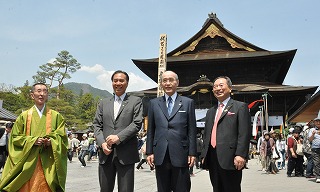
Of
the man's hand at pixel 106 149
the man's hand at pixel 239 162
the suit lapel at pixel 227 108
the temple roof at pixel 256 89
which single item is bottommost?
the man's hand at pixel 239 162

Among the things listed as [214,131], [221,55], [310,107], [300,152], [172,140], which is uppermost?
[221,55]

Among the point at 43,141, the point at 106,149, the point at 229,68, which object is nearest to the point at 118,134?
the point at 106,149

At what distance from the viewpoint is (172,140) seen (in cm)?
402

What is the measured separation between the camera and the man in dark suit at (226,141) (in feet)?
13.1

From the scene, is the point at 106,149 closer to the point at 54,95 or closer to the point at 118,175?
the point at 118,175

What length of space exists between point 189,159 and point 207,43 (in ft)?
81.6

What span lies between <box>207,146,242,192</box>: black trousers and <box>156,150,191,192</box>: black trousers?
358 millimetres

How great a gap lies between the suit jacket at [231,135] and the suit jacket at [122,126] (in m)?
0.89

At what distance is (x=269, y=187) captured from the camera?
8711 mm

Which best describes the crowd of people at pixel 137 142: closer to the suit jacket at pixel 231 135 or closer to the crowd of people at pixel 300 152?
the suit jacket at pixel 231 135

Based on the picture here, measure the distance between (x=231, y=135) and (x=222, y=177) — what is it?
515 mm

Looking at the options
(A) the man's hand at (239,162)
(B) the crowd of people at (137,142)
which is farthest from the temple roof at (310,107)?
(A) the man's hand at (239,162)

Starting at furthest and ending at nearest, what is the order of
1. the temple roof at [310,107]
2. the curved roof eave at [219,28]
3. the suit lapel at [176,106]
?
the curved roof eave at [219,28] < the temple roof at [310,107] < the suit lapel at [176,106]

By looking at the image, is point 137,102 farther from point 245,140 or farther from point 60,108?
point 60,108
